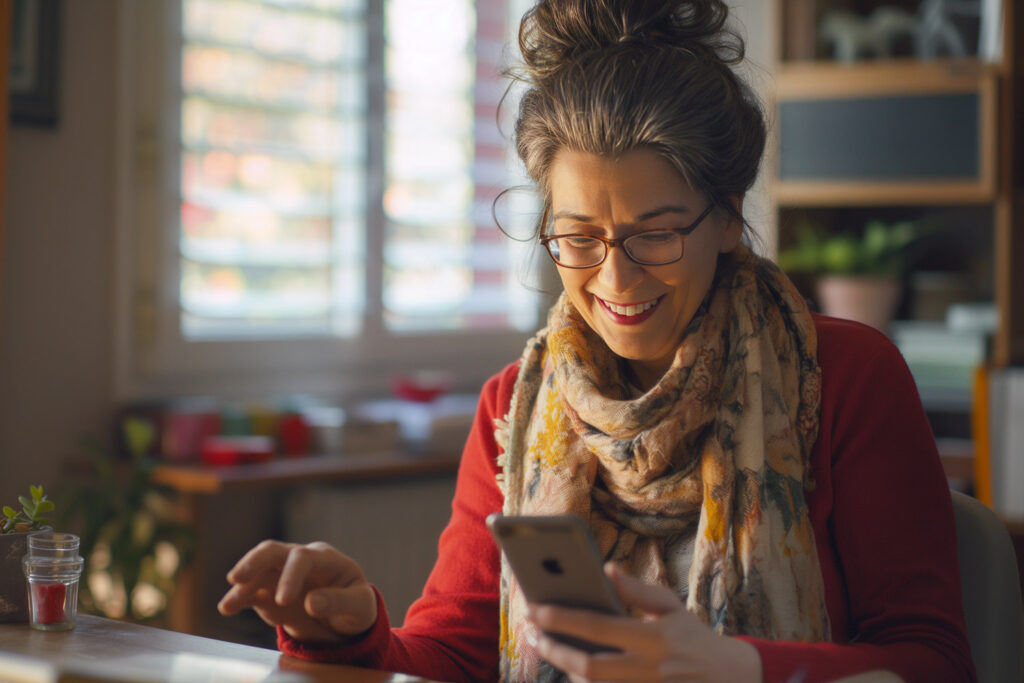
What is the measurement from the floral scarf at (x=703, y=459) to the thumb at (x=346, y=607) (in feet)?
0.64

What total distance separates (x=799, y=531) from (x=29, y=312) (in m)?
1.83

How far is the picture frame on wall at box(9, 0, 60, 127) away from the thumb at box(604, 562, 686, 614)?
199 centimetres

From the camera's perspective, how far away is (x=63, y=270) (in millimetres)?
2525

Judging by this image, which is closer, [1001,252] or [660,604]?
[660,604]

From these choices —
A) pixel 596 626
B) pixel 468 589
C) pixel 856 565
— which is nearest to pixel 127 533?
pixel 468 589

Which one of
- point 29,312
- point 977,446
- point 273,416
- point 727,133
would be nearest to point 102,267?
point 29,312

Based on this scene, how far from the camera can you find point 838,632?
48.2 inches

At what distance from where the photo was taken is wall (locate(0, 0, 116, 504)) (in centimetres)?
245

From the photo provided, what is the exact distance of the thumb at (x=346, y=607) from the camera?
1.06 meters

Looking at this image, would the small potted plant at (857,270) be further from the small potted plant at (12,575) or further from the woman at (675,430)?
the small potted plant at (12,575)

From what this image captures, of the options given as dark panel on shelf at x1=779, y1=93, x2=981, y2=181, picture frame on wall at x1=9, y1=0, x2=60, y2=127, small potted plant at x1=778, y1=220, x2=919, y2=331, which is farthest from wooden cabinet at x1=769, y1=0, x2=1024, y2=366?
picture frame on wall at x1=9, y1=0, x2=60, y2=127

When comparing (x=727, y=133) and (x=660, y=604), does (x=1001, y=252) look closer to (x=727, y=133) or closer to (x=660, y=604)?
(x=727, y=133)

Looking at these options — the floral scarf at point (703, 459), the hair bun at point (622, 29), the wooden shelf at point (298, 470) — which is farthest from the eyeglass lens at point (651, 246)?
the wooden shelf at point (298, 470)

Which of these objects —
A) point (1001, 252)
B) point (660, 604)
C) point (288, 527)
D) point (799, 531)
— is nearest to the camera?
point (660, 604)
